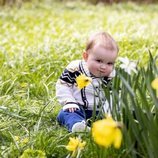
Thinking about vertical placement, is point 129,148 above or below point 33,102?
above

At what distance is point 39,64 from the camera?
5484mm

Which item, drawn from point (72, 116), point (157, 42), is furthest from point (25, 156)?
point (157, 42)

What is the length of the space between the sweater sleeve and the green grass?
0.24ft

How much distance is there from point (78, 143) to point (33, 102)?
1581mm

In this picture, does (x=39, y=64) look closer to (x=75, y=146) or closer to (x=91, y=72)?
(x=91, y=72)

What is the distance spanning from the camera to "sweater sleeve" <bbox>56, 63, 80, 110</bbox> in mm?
3521

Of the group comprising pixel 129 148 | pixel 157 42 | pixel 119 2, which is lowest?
pixel 119 2

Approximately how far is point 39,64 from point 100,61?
75.0 inches

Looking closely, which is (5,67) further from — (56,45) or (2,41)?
(2,41)

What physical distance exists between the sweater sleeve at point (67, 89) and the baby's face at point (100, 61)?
0.12 m

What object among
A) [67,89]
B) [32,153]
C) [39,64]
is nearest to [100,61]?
[67,89]

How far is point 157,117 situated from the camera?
234 centimetres

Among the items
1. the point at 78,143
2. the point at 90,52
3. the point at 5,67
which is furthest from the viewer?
the point at 5,67

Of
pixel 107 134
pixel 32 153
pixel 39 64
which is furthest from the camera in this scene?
pixel 39 64
